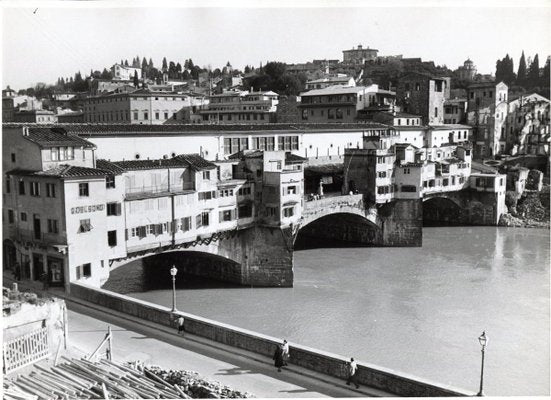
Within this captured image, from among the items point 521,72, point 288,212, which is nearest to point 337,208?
point 288,212

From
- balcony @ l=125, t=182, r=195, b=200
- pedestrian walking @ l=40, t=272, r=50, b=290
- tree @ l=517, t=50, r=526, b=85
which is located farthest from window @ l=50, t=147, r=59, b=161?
tree @ l=517, t=50, r=526, b=85

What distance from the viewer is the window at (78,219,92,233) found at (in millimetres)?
23016

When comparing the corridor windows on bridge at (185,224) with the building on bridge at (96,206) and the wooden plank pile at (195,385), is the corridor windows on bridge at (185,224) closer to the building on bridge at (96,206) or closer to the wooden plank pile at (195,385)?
the building on bridge at (96,206)

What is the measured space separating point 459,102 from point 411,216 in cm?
2741

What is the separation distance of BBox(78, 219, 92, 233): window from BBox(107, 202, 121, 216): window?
4.50 ft

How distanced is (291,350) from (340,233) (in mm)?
28464

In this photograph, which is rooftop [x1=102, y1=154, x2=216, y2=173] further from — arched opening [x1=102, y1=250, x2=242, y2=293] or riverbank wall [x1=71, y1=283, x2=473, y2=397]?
riverbank wall [x1=71, y1=283, x2=473, y2=397]

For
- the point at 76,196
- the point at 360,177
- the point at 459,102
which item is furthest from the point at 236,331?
the point at 459,102

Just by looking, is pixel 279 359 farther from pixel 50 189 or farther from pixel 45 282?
pixel 50 189

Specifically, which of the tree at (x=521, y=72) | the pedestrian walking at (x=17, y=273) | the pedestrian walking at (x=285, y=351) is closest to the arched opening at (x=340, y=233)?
the pedestrian walking at (x=17, y=273)

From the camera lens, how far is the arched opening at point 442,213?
50.2 meters

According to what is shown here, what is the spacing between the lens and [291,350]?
15117 millimetres

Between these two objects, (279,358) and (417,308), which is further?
(417,308)

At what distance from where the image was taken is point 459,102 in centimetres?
6334
